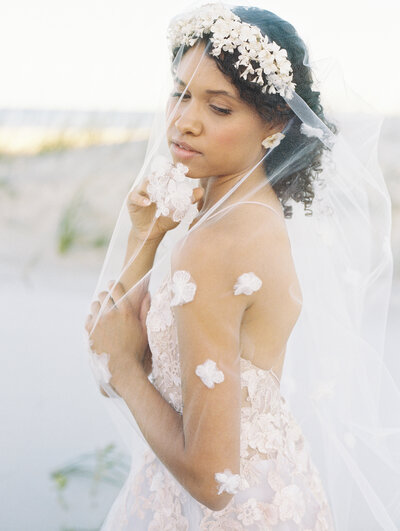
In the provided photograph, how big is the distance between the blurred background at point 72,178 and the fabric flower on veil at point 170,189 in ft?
0.60

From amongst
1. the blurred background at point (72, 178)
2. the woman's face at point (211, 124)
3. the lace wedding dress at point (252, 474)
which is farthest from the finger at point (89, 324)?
the blurred background at point (72, 178)

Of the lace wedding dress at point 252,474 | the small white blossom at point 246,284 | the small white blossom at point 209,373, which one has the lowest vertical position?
the lace wedding dress at point 252,474

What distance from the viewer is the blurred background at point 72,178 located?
68.8 inches

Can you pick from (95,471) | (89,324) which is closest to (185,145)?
(89,324)

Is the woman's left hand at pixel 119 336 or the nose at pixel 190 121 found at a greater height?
the nose at pixel 190 121

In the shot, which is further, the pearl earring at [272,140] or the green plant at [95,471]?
the green plant at [95,471]

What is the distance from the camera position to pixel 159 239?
128cm

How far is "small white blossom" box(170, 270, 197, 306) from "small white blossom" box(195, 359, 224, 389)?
10 cm

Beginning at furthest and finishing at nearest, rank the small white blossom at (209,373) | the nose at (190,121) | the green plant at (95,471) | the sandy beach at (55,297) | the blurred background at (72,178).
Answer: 1. the green plant at (95,471)
2. the sandy beach at (55,297)
3. the blurred background at (72,178)
4. the nose at (190,121)
5. the small white blossom at (209,373)

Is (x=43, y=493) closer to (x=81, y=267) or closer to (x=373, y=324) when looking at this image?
(x=81, y=267)

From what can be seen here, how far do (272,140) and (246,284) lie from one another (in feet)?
1.09

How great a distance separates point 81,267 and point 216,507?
1682mm

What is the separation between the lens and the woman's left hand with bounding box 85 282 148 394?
46.6 inches

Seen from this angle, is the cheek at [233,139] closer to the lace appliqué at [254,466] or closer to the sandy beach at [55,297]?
→ the lace appliqué at [254,466]
